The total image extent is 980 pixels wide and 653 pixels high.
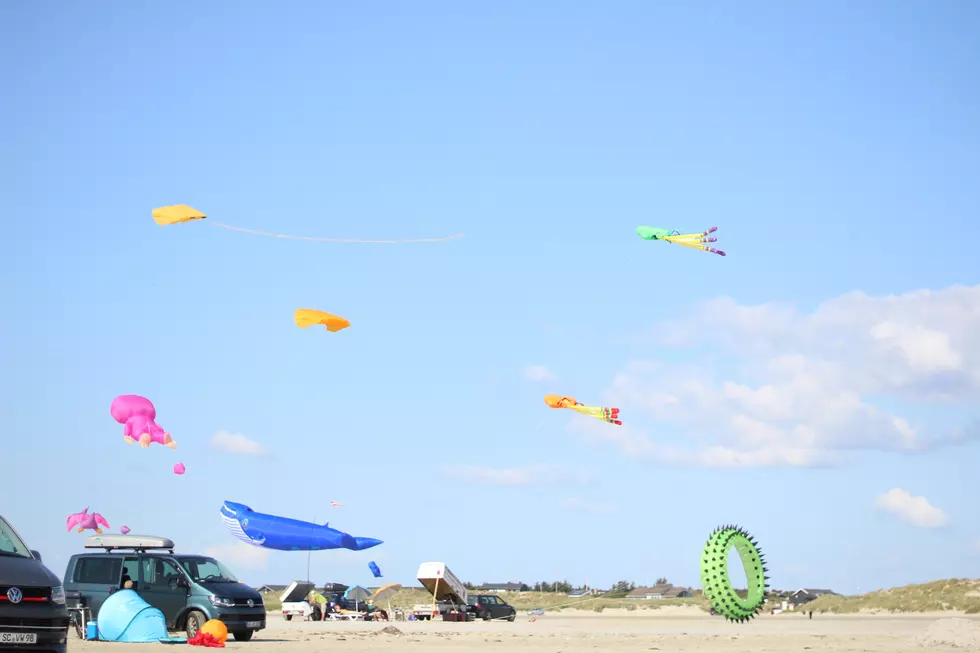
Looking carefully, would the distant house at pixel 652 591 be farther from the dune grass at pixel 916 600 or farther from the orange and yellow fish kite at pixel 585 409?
the orange and yellow fish kite at pixel 585 409

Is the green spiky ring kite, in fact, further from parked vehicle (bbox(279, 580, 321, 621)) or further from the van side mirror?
parked vehicle (bbox(279, 580, 321, 621))

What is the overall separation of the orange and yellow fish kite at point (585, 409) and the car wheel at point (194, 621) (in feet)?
68.7

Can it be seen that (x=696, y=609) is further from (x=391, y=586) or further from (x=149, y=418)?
(x=149, y=418)

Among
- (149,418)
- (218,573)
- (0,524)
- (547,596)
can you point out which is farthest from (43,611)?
(547,596)

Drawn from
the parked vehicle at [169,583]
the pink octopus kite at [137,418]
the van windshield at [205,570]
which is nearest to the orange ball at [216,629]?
the parked vehicle at [169,583]

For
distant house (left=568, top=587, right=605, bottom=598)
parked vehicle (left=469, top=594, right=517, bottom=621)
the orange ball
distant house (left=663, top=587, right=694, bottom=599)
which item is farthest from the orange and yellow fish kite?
distant house (left=663, top=587, right=694, bottom=599)

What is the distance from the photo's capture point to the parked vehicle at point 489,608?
47.7 metres

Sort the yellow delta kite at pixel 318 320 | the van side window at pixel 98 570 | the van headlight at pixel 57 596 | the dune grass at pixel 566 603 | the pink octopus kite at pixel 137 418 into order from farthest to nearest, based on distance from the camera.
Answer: the dune grass at pixel 566 603 < the pink octopus kite at pixel 137 418 < the yellow delta kite at pixel 318 320 < the van side window at pixel 98 570 < the van headlight at pixel 57 596

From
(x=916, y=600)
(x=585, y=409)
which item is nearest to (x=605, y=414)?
(x=585, y=409)

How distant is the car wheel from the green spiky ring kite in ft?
34.7

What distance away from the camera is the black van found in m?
10.7

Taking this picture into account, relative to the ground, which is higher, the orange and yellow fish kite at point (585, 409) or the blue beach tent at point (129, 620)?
the orange and yellow fish kite at point (585, 409)

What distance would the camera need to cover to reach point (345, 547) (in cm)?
5297

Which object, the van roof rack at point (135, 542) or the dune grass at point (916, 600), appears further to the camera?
the dune grass at point (916, 600)
